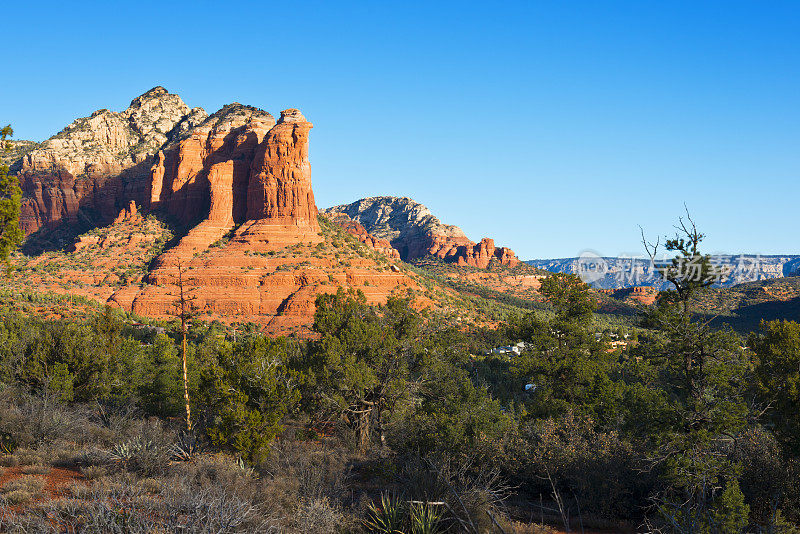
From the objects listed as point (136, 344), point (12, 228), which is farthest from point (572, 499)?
point (136, 344)

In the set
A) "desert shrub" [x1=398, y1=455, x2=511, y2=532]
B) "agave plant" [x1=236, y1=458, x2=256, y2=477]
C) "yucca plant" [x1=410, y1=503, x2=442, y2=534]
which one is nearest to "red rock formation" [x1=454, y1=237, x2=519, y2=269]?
"agave plant" [x1=236, y1=458, x2=256, y2=477]

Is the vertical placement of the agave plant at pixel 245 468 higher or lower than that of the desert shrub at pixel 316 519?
lower

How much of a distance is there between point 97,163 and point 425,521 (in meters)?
130

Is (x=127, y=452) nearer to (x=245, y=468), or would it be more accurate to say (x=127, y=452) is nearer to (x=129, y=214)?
(x=245, y=468)

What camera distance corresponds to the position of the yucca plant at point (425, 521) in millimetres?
9800

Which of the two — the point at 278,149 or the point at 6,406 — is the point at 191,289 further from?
the point at 6,406

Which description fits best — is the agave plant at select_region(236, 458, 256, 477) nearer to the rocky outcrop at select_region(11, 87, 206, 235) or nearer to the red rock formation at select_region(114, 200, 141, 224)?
the red rock formation at select_region(114, 200, 141, 224)

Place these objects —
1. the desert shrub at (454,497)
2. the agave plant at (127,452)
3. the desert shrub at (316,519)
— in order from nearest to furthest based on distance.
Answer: the desert shrub at (316,519), the desert shrub at (454,497), the agave plant at (127,452)

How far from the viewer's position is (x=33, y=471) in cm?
1258

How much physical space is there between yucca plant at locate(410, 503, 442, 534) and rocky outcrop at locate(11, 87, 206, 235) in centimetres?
10888

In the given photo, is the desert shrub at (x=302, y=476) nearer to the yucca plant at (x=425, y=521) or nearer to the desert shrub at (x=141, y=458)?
the yucca plant at (x=425, y=521)

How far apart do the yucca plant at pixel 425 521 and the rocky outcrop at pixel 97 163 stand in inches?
4287

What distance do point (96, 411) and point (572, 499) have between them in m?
20.6

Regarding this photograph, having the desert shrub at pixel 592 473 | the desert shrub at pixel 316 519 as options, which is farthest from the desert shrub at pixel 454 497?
the desert shrub at pixel 316 519
